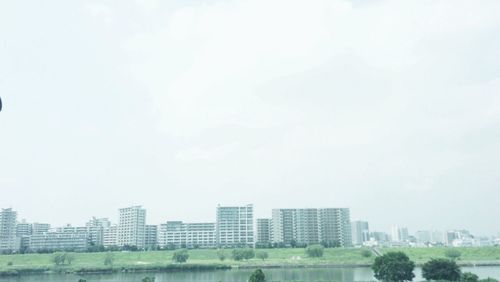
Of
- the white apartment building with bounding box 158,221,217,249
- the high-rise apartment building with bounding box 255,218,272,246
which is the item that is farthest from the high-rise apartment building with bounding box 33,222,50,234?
the high-rise apartment building with bounding box 255,218,272,246

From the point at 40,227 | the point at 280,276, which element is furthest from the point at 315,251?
the point at 40,227

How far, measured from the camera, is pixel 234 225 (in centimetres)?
12638

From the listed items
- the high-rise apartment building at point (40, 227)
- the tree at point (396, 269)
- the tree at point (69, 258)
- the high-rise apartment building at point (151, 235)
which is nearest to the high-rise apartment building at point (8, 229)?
the high-rise apartment building at point (40, 227)

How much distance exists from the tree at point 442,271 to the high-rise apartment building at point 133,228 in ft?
344

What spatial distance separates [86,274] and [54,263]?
1378 cm

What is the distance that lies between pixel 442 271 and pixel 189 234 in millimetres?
102651

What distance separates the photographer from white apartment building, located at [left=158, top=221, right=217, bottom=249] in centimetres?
12669

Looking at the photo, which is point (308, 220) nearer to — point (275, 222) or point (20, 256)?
point (275, 222)

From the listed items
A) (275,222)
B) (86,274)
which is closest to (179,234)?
(275,222)

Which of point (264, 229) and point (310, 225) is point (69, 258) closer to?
point (310, 225)

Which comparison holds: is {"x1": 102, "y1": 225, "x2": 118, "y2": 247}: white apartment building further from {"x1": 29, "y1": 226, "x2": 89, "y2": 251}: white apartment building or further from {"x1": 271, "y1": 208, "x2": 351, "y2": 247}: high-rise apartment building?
{"x1": 271, "y1": 208, "x2": 351, "y2": 247}: high-rise apartment building

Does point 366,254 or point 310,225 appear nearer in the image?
point 366,254

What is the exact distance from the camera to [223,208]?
420 feet

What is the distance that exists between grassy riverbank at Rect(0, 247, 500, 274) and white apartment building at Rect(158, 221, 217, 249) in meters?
42.0
